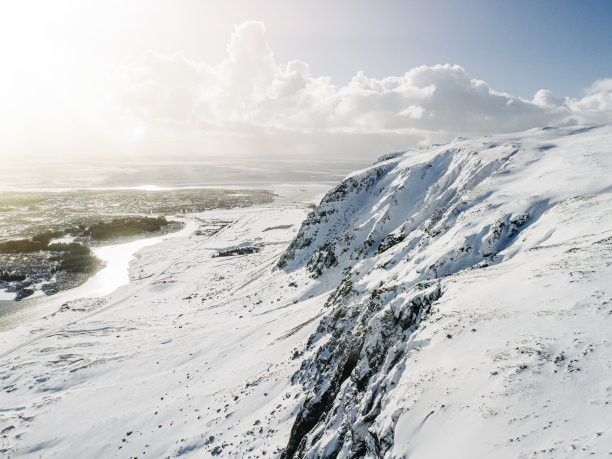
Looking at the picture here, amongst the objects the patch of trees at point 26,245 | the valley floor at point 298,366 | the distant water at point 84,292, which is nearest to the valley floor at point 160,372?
the valley floor at point 298,366

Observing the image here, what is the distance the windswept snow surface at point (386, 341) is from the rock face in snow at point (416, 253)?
14 centimetres

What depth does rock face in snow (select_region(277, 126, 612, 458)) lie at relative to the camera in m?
14.8

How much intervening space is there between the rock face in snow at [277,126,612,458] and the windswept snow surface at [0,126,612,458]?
144 mm

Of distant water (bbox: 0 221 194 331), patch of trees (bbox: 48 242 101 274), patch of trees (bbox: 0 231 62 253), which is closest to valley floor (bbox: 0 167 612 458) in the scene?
distant water (bbox: 0 221 194 331)

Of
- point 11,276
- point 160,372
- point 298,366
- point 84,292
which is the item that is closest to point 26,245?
point 11,276

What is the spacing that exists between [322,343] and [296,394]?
4266 mm

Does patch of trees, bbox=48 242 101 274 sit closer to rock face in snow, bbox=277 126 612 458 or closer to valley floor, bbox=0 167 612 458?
valley floor, bbox=0 167 612 458

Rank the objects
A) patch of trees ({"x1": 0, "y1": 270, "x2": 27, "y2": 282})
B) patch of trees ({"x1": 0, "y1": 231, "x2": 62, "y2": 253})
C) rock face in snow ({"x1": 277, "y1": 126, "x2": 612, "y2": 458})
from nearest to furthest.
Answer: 1. rock face in snow ({"x1": 277, "y1": 126, "x2": 612, "y2": 458})
2. patch of trees ({"x1": 0, "y1": 270, "x2": 27, "y2": 282})
3. patch of trees ({"x1": 0, "y1": 231, "x2": 62, "y2": 253})

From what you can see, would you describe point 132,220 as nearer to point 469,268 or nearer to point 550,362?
point 469,268

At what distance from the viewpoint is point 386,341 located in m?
16.7

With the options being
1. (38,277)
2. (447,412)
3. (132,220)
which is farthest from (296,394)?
(132,220)

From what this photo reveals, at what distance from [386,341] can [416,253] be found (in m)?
12.4

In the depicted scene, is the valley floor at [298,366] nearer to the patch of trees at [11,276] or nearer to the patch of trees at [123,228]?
the patch of trees at [11,276]

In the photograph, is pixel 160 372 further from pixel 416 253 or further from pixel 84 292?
pixel 84 292
